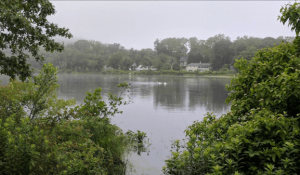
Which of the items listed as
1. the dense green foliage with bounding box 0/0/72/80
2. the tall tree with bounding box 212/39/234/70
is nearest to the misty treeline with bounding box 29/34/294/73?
the tall tree with bounding box 212/39/234/70

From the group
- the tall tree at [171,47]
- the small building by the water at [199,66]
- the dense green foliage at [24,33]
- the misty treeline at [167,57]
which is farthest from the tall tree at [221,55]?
the dense green foliage at [24,33]

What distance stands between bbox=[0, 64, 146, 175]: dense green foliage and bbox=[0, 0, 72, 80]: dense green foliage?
0.85 m

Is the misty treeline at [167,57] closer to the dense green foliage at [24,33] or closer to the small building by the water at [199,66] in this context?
the small building by the water at [199,66]

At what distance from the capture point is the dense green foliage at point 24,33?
6.16m

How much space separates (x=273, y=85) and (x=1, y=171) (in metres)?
5.24

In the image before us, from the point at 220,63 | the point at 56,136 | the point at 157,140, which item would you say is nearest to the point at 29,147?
the point at 56,136

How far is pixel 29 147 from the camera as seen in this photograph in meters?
4.22

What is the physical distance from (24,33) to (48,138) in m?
3.31

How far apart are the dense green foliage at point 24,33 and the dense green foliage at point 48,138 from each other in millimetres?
846

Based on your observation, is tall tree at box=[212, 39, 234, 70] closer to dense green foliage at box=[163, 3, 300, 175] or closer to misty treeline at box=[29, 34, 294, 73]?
misty treeline at box=[29, 34, 294, 73]

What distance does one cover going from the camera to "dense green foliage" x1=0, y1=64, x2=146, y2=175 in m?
4.24

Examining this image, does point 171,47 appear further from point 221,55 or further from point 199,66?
point 221,55

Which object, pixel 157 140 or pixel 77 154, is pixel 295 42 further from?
pixel 157 140

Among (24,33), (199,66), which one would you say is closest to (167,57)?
(199,66)
